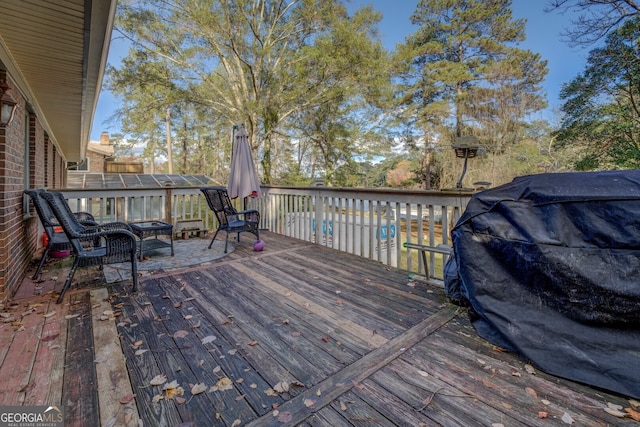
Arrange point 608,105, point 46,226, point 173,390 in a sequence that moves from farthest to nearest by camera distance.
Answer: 1. point 608,105
2. point 46,226
3. point 173,390

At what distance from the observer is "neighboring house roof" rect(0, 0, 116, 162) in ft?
6.71

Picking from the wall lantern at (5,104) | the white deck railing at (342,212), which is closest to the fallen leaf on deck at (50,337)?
the wall lantern at (5,104)

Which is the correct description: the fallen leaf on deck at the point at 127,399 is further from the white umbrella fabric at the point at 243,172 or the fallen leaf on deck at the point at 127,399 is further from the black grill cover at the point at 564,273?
the white umbrella fabric at the point at 243,172

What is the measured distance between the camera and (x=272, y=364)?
178cm

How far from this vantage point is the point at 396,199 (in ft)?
11.7

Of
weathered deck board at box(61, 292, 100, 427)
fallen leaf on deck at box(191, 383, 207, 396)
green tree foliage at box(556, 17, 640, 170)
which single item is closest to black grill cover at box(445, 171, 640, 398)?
fallen leaf on deck at box(191, 383, 207, 396)

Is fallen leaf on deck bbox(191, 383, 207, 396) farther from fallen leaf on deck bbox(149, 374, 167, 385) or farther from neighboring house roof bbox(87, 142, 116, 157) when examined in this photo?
neighboring house roof bbox(87, 142, 116, 157)

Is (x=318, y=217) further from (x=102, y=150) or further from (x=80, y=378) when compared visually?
(x=102, y=150)

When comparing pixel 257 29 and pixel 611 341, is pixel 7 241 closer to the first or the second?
pixel 611 341

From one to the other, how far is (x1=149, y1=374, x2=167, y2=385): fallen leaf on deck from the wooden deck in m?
0.01

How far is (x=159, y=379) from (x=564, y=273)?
2.43 meters
